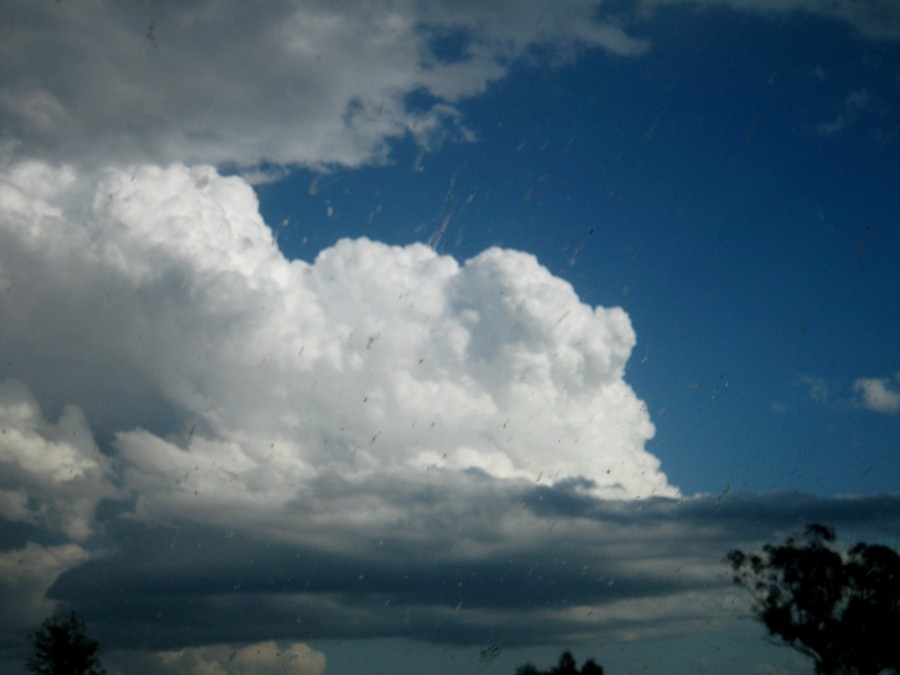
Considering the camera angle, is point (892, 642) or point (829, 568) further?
point (829, 568)

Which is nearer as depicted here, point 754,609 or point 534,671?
point 754,609

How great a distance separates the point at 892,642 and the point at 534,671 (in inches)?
1292

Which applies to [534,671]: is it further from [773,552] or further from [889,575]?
[889,575]

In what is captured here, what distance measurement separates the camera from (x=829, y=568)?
60625mm

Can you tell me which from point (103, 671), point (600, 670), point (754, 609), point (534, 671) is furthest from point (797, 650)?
point (103, 671)

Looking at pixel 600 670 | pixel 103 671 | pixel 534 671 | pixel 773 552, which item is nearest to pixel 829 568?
pixel 773 552

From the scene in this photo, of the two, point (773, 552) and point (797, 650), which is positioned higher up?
→ point (773, 552)

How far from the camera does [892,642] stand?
5512 centimetres

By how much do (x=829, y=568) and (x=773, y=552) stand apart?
3.72m

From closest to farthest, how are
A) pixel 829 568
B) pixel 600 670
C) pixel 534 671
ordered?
1. pixel 829 568
2. pixel 600 670
3. pixel 534 671

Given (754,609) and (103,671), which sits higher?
(754,609)

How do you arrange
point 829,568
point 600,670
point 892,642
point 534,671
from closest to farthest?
point 892,642 → point 829,568 → point 600,670 → point 534,671

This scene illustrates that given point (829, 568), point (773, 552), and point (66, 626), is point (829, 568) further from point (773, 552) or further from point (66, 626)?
point (66, 626)

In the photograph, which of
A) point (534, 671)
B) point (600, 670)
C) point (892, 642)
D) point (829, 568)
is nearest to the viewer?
point (892, 642)
